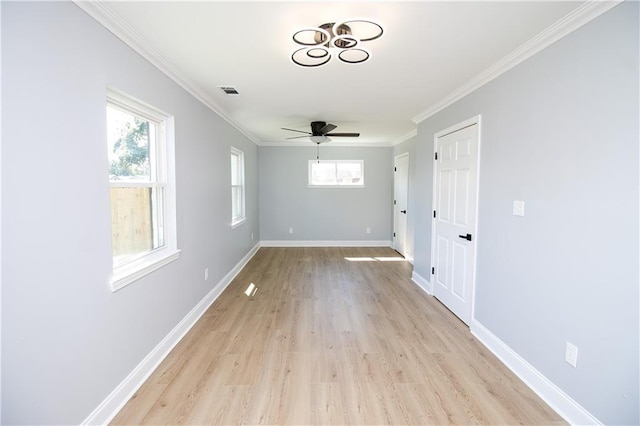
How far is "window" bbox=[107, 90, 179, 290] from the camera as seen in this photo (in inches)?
77.7

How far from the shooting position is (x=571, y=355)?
1.82 m

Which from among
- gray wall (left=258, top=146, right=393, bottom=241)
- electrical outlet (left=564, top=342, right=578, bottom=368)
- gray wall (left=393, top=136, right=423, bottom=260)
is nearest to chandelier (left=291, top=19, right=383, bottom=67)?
electrical outlet (left=564, top=342, right=578, bottom=368)

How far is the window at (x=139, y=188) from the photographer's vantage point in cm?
197

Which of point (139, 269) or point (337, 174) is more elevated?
point (337, 174)

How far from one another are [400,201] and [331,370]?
470 centimetres

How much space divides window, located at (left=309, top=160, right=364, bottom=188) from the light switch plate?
475 cm

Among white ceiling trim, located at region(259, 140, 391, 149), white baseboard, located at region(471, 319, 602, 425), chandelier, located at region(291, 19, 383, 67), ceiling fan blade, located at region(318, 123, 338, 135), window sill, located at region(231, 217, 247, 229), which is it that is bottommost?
white baseboard, located at region(471, 319, 602, 425)

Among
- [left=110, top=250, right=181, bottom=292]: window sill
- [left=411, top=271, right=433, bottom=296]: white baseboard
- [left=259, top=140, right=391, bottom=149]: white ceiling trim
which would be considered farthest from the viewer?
[left=259, top=140, right=391, bottom=149]: white ceiling trim

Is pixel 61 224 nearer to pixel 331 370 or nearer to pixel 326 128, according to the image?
pixel 331 370

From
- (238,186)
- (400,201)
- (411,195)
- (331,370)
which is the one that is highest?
(238,186)

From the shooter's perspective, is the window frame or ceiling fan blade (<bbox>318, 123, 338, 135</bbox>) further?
the window frame

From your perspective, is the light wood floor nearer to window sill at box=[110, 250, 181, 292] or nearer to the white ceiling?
window sill at box=[110, 250, 181, 292]

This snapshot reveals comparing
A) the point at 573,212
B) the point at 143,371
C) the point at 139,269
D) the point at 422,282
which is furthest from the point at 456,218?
the point at 143,371

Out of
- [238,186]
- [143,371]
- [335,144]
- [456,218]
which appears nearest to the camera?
[143,371]
